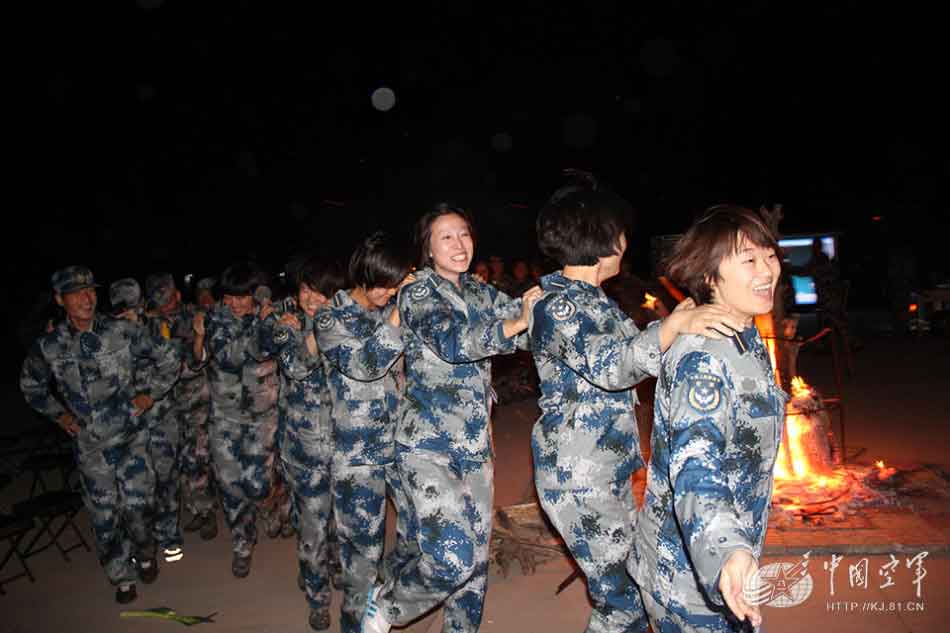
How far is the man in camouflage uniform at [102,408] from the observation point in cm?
500

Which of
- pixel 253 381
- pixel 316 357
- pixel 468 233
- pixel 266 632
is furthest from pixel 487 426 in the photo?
pixel 253 381

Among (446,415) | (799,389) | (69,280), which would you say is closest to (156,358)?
(69,280)

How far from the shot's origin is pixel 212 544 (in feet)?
20.4

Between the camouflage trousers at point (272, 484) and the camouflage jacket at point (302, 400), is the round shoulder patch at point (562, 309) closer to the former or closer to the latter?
the camouflage jacket at point (302, 400)

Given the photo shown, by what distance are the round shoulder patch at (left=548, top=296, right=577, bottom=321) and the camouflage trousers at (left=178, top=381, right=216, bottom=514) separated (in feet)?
16.2

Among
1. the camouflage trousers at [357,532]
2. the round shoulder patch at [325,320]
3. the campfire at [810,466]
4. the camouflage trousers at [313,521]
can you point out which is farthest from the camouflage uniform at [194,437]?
the campfire at [810,466]

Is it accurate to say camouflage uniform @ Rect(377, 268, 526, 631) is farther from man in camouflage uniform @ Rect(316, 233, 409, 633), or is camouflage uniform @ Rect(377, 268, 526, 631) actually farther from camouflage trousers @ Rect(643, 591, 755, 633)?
camouflage trousers @ Rect(643, 591, 755, 633)

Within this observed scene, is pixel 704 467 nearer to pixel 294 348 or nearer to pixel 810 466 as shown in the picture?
pixel 294 348

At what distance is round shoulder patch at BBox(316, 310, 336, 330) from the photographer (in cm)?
383

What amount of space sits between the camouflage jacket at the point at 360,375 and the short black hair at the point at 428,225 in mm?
324

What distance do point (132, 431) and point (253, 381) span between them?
3.10 ft

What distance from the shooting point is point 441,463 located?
132 inches

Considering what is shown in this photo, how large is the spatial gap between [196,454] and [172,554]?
4.23ft

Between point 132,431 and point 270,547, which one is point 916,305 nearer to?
point 270,547
